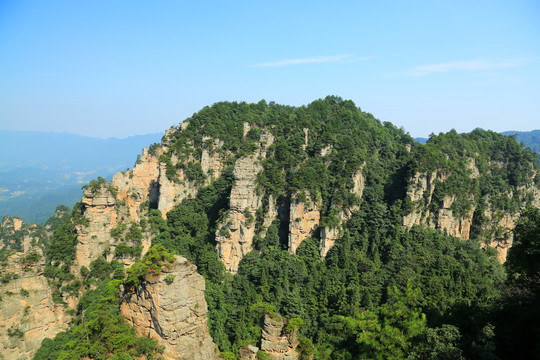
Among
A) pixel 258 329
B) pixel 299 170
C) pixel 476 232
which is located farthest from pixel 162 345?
pixel 476 232

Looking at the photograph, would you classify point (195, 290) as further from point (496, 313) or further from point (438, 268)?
point (438, 268)

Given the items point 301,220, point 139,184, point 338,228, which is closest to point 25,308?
point 139,184

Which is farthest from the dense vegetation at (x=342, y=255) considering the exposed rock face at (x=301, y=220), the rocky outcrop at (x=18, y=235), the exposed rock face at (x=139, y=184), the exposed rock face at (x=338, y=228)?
the rocky outcrop at (x=18, y=235)

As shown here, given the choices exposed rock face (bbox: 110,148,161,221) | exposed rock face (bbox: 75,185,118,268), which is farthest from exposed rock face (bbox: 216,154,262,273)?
exposed rock face (bbox: 75,185,118,268)

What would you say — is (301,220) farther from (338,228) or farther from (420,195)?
(420,195)

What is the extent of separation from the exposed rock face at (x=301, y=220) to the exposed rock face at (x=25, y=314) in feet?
89.5

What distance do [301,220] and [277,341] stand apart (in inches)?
692

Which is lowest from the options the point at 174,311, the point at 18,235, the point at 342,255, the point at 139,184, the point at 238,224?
the point at 18,235

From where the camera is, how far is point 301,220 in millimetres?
45000

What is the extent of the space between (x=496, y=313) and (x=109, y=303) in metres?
28.1

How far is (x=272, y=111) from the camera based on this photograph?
67625 millimetres

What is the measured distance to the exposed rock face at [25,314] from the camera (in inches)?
1102

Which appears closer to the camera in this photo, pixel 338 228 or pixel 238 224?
pixel 338 228

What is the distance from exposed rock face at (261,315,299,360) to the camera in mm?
30359
